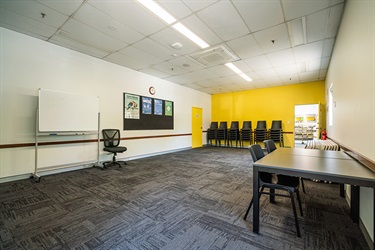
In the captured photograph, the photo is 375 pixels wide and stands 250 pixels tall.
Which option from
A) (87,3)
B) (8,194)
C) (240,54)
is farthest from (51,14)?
(240,54)

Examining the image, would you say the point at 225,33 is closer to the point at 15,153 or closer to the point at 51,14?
the point at 51,14

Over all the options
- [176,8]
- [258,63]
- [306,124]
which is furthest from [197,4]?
[306,124]

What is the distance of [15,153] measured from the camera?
3275 mm

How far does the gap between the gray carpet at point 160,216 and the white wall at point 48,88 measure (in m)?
0.64

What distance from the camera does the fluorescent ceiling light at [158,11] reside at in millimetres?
2563

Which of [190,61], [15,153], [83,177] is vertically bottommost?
[83,177]

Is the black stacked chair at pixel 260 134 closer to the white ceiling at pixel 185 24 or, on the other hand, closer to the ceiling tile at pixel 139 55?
the white ceiling at pixel 185 24

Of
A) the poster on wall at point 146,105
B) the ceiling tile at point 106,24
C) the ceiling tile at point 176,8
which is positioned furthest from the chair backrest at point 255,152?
the poster on wall at point 146,105

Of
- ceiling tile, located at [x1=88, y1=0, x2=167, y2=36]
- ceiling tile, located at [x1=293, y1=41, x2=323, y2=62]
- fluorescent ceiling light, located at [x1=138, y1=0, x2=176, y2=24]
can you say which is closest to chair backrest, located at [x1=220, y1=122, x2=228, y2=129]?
ceiling tile, located at [x1=293, y1=41, x2=323, y2=62]

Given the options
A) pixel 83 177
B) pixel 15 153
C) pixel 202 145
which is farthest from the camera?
pixel 202 145

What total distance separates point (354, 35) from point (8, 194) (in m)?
Answer: 5.53

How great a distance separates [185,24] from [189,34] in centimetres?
36

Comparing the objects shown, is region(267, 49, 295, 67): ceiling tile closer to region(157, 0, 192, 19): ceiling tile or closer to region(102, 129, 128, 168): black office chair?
region(157, 0, 192, 19): ceiling tile

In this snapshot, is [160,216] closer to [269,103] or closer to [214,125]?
[214,125]
